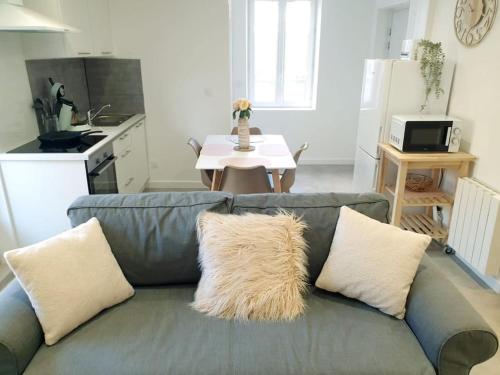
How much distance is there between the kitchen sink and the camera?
3857mm

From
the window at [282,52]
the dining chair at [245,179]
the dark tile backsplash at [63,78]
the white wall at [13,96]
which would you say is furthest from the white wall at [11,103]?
the window at [282,52]

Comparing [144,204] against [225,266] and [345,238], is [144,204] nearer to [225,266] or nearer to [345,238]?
[225,266]

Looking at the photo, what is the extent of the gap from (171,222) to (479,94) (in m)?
2.40

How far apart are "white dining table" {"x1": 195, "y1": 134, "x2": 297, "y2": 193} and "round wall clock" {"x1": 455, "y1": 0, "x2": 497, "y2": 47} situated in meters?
1.59

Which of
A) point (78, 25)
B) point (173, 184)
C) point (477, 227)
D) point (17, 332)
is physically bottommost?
point (173, 184)

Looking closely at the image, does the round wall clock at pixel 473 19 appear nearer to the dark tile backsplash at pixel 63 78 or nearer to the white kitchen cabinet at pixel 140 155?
the white kitchen cabinet at pixel 140 155

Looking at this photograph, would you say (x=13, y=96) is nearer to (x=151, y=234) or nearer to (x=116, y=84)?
(x=116, y=84)

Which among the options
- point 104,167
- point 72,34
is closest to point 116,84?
point 72,34

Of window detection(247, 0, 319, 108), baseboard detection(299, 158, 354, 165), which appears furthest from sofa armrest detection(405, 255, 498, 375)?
window detection(247, 0, 319, 108)

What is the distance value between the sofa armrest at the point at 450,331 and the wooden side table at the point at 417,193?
4.76 feet

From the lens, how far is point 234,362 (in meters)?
1.42

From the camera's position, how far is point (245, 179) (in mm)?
2646

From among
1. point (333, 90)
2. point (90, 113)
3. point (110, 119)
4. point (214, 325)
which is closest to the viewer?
point (214, 325)

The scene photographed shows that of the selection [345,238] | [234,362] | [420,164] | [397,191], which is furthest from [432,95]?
[234,362]
